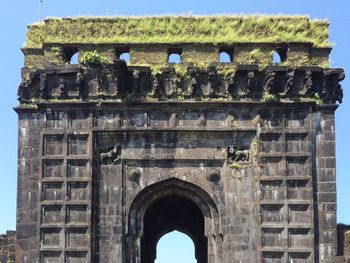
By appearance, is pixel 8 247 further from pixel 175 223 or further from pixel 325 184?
pixel 325 184

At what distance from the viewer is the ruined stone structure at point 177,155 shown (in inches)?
1005

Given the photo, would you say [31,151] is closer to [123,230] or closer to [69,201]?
[69,201]

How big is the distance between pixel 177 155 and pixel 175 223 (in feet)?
22.0

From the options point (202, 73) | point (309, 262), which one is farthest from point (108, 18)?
point (309, 262)

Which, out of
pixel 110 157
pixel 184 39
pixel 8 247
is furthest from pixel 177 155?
pixel 8 247

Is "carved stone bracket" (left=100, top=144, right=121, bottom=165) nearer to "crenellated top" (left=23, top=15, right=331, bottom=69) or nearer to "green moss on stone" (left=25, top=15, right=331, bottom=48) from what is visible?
"crenellated top" (left=23, top=15, right=331, bottom=69)

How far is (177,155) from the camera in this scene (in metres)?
26.2

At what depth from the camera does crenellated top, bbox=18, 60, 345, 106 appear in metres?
26.2

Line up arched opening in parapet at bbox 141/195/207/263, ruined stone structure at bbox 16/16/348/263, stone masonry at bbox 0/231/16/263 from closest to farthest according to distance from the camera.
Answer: ruined stone structure at bbox 16/16/348/263, stone masonry at bbox 0/231/16/263, arched opening in parapet at bbox 141/195/207/263

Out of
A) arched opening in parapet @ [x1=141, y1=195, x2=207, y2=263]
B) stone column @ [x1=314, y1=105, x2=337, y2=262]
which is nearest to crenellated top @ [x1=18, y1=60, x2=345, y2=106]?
stone column @ [x1=314, y1=105, x2=337, y2=262]

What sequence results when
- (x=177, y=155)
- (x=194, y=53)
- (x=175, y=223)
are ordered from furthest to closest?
(x=175, y=223) < (x=194, y=53) < (x=177, y=155)

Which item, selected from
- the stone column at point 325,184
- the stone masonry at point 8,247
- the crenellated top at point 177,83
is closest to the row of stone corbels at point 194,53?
the crenellated top at point 177,83

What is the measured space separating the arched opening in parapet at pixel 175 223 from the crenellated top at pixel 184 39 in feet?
22.4

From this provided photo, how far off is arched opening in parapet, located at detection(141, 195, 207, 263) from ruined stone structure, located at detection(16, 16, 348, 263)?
18.1 ft
